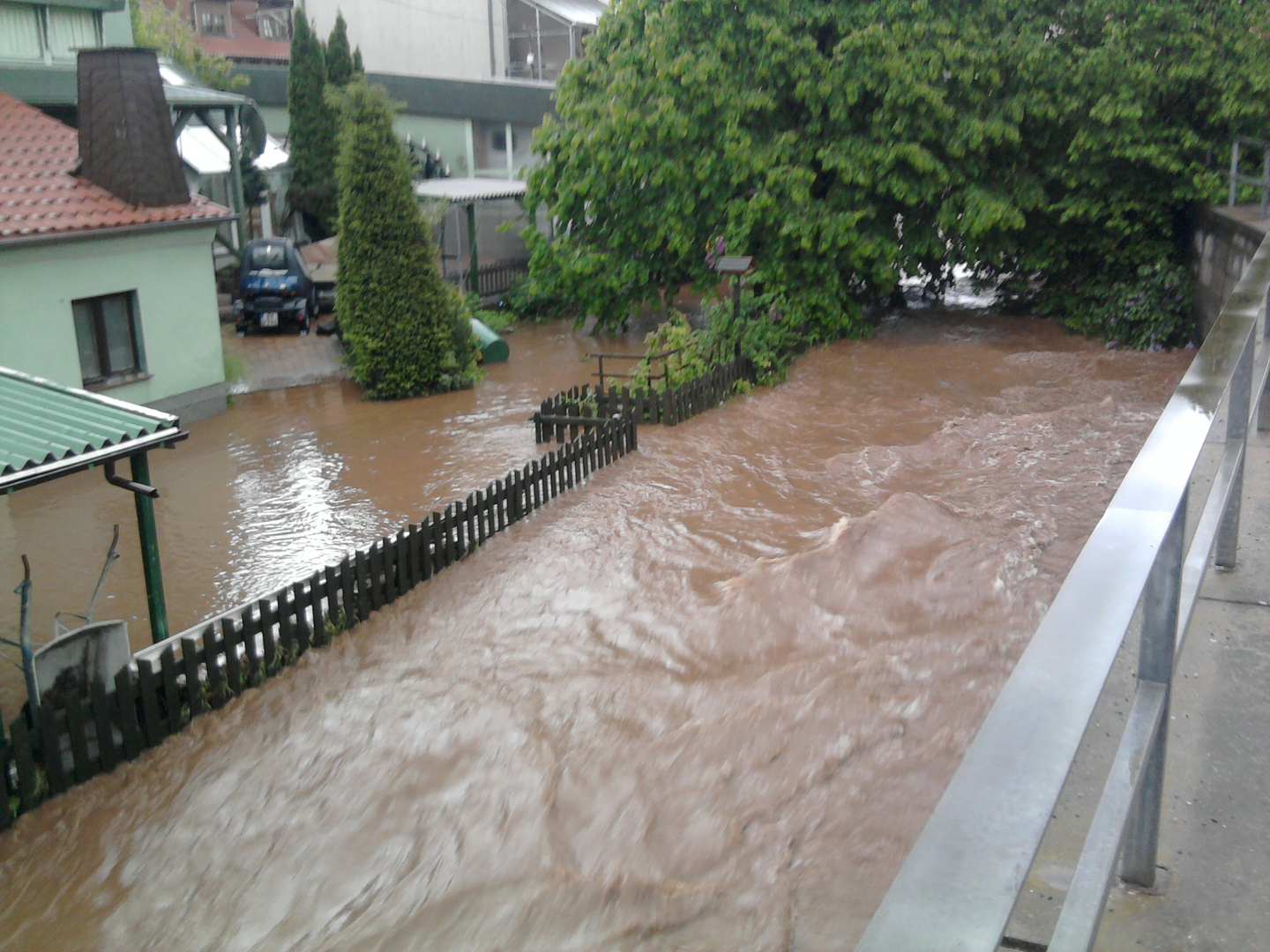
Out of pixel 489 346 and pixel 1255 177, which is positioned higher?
pixel 1255 177

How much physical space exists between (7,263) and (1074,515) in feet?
40.5

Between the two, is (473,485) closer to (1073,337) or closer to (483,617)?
(483,617)

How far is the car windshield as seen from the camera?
21375 mm

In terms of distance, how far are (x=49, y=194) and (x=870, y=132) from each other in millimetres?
12189

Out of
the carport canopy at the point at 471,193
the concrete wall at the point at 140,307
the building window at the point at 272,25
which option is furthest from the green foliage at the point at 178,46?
the concrete wall at the point at 140,307

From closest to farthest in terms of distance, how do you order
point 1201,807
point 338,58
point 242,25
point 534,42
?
point 1201,807, point 338,58, point 534,42, point 242,25

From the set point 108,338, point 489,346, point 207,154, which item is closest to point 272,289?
point 489,346

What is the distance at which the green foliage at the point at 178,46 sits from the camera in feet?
90.2

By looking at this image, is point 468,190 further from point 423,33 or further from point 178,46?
point 423,33

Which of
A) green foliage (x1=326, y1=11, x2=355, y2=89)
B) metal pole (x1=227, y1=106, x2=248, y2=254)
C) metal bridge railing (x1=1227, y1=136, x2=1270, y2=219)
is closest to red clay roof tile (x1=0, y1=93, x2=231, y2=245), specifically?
metal pole (x1=227, y1=106, x2=248, y2=254)

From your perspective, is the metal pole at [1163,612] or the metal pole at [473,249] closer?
the metal pole at [1163,612]

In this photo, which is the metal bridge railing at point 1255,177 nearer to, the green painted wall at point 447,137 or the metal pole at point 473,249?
the metal pole at point 473,249

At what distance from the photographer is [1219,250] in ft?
53.9

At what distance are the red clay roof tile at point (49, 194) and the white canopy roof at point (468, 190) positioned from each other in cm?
790
